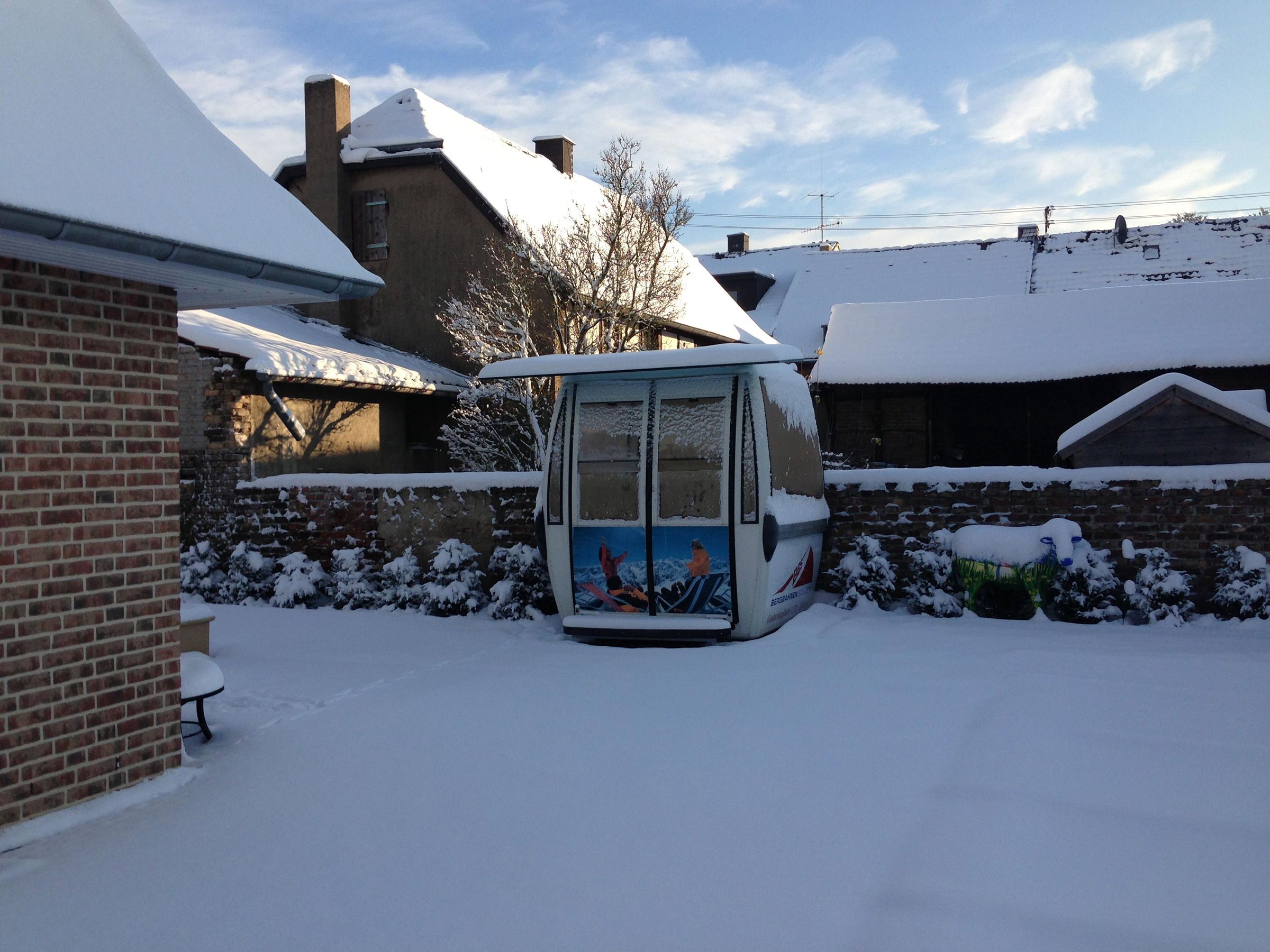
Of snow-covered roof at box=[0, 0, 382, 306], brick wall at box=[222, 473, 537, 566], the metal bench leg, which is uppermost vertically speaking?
snow-covered roof at box=[0, 0, 382, 306]

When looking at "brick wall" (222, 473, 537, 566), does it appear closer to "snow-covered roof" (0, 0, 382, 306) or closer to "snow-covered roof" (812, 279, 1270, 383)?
"snow-covered roof" (0, 0, 382, 306)

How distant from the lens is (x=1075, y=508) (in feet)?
28.9

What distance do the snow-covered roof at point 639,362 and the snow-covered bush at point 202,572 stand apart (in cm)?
528

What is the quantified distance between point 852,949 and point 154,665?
3495 millimetres

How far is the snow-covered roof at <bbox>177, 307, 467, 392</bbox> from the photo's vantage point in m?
13.8

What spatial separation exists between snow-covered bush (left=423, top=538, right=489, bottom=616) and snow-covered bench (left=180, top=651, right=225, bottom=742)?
4291 millimetres

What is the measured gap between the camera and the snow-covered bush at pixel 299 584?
10.8 metres

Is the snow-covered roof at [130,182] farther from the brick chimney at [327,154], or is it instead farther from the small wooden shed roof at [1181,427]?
the brick chimney at [327,154]

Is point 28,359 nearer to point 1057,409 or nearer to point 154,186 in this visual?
point 154,186

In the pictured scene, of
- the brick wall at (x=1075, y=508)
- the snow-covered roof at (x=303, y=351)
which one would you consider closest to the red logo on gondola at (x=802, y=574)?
the brick wall at (x=1075, y=508)

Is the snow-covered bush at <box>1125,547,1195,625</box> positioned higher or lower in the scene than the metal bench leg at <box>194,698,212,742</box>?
higher

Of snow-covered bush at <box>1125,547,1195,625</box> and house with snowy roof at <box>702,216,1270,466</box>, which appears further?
house with snowy roof at <box>702,216,1270,466</box>

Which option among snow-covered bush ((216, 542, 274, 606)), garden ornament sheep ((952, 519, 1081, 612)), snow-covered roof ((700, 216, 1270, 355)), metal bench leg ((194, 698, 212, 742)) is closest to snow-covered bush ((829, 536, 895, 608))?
garden ornament sheep ((952, 519, 1081, 612))

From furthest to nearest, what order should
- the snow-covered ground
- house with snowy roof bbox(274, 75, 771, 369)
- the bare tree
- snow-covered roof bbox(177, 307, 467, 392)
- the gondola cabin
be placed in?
house with snowy roof bbox(274, 75, 771, 369) < the bare tree < snow-covered roof bbox(177, 307, 467, 392) < the gondola cabin < the snow-covered ground
